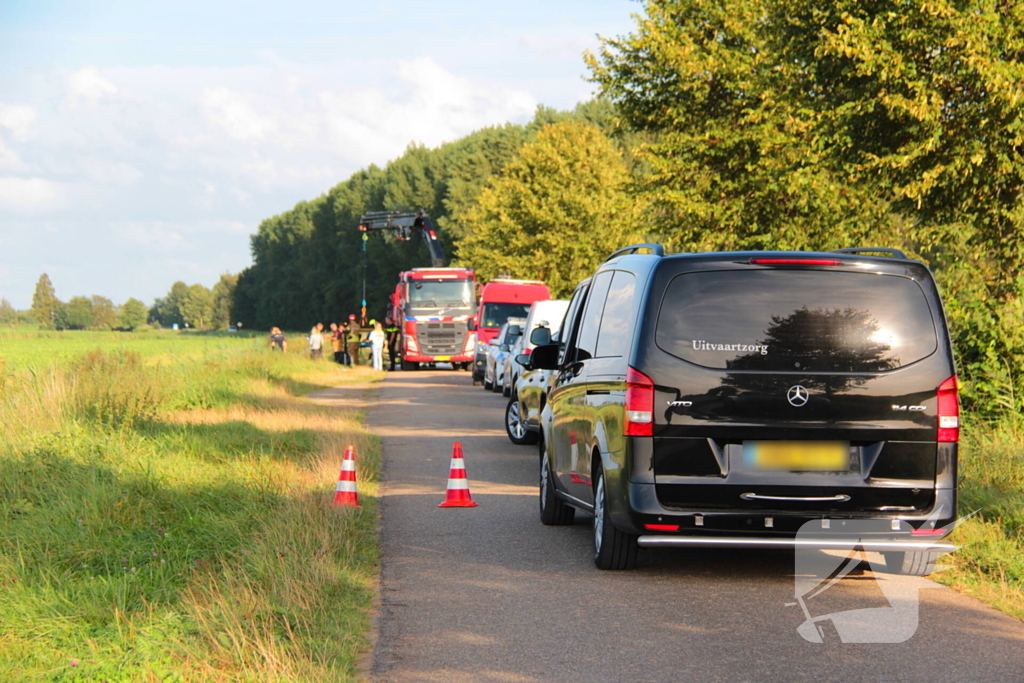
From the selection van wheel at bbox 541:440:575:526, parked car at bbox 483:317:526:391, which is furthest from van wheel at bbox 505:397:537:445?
parked car at bbox 483:317:526:391

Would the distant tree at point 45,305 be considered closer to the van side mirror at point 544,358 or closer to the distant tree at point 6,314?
the distant tree at point 6,314

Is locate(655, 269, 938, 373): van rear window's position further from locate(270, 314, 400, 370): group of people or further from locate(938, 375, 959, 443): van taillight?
locate(270, 314, 400, 370): group of people

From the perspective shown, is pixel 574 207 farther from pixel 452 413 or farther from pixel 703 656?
pixel 703 656

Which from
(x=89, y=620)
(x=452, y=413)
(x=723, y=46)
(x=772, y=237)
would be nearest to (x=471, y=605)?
(x=89, y=620)

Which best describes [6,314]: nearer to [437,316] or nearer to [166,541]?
[166,541]

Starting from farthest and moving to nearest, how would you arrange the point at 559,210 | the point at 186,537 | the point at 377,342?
the point at 559,210, the point at 377,342, the point at 186,537

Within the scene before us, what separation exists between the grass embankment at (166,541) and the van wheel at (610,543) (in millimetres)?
1472

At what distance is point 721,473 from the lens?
22.2ft

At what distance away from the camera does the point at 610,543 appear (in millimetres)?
7496

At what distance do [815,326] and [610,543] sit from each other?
1.90 meters

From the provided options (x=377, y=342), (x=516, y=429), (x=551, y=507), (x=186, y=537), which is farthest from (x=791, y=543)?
(x=377, y=342)

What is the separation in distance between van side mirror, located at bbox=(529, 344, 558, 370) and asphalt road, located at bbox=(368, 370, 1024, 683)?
1285 millimetres

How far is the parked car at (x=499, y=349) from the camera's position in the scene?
25.2 m
